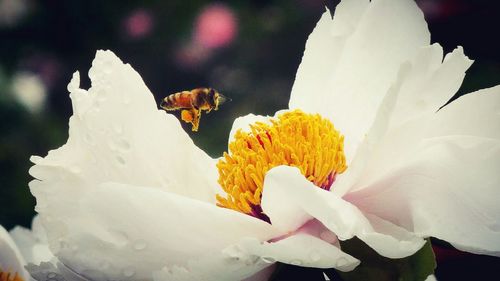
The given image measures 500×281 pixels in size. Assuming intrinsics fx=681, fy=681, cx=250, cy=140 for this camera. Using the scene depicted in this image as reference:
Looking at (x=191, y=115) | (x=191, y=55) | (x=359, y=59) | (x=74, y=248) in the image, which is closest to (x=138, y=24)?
(x=191, y=55)

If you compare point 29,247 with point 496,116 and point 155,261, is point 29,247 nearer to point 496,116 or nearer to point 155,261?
point 155,261

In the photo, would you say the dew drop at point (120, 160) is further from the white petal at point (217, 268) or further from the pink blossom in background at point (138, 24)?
the pink blossom in background at point (138, 24)

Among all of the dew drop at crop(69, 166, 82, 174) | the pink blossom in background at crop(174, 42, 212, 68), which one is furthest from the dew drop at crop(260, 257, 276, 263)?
the pink blossom in background at crop(174, 42, 212, 68)

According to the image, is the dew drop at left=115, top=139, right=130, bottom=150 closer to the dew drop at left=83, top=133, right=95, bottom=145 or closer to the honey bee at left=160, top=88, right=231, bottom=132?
the dew drop at left=83, top=133, right=95, bottom=145

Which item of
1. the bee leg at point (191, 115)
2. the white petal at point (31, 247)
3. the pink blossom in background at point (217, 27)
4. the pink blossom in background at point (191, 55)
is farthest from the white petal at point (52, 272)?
the pink blossom in background at point (191, 55)

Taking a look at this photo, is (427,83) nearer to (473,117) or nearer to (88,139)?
(473,117)
